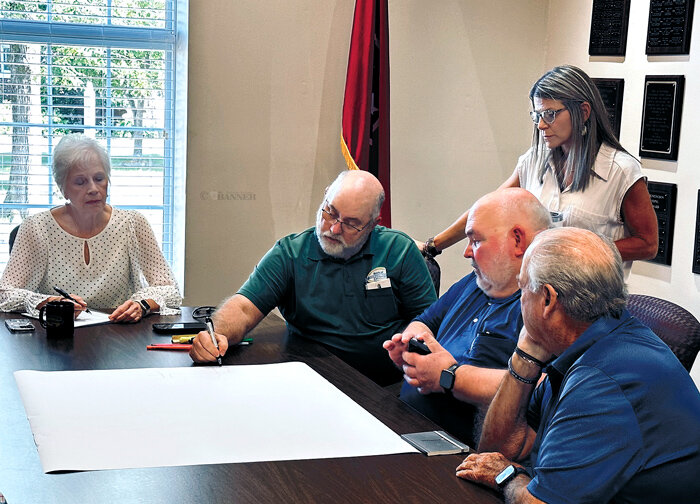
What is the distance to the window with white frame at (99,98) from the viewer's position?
4070 mm

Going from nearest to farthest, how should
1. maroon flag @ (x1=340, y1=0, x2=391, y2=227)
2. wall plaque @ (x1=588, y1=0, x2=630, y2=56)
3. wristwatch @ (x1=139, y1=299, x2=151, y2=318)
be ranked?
wristwatch @ (x1=139, y1=299, x2=151, y2=318)
wall plaque @ (x1=588, y1=0, x2=630, y2=56)
maroon flag @ (x1=340, y1=0, x2=391, y2=227)

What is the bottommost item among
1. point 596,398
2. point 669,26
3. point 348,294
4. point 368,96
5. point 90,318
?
point 90,318

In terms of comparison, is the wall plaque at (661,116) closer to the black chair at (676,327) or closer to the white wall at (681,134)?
the white wall at (681,134)

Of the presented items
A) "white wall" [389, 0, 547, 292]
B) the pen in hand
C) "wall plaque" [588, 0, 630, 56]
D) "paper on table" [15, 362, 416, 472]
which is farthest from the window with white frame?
"paper on table" [15, 362, 416, 472]

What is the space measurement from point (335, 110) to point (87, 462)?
3046mm

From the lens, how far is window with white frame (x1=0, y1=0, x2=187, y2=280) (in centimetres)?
407

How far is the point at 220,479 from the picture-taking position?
1.56 m

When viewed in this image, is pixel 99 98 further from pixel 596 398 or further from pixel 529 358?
pixel 596 398

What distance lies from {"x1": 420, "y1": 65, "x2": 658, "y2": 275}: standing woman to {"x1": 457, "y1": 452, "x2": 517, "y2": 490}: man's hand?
63.9 inches

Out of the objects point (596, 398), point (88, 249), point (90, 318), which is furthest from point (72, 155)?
point (596, 398)

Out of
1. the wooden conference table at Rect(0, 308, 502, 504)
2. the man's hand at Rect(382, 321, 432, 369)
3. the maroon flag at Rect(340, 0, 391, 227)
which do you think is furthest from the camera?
the maroon flag at Rect(340, 0, 391, 227)

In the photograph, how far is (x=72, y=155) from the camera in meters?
3.09

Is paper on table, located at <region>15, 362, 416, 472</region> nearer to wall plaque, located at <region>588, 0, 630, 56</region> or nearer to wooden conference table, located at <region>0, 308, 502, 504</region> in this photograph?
wooden conference table, located at <region>0, 308, 502, 504</region>

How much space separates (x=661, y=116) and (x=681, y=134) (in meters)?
0.15
